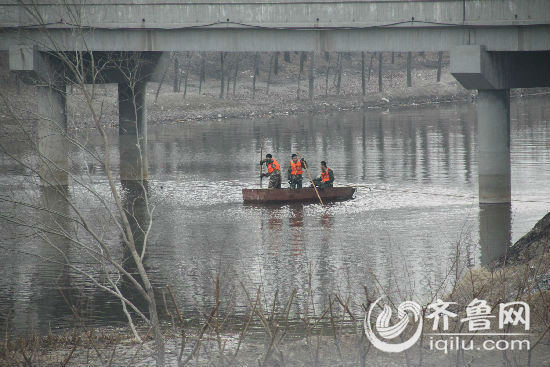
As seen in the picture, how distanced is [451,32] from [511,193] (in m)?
6.45

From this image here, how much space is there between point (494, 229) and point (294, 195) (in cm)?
858

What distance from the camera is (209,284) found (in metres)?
23.0

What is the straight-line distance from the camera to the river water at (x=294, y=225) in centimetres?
2202

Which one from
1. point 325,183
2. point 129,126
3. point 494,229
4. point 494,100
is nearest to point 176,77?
point 129,126

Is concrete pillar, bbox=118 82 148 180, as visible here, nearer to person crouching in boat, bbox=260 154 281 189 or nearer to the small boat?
person crouching in boat, bbox=260 154 281 189

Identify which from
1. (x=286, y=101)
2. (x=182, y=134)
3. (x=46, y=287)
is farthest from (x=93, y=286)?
(x=286, y=101)

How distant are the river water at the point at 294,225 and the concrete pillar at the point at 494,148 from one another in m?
0.70

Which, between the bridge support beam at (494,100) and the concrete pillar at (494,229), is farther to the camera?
the bridge support beam at (494,100)

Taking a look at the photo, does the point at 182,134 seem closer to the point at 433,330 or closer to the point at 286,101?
the point at 286,101

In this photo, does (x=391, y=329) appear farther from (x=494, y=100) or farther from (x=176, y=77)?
(x=176, y=77)

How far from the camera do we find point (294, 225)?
32.0 metres

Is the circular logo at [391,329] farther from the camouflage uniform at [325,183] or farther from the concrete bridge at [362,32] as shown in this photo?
the camouflage uniform at [325,183]

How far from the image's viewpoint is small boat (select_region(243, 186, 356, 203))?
118ft

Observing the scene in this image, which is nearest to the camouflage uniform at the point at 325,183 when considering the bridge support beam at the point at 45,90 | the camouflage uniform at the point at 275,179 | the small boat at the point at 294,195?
the small boat at the point at 294,195
